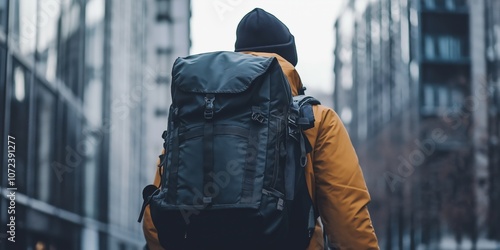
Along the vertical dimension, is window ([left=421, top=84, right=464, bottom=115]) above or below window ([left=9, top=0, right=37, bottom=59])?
above

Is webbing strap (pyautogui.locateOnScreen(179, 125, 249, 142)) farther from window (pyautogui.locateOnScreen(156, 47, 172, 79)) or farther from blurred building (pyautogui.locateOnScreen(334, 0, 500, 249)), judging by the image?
window (pyautogui.locateOnScreen(156, 47, 172, 79))

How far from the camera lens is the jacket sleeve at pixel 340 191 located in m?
3.15

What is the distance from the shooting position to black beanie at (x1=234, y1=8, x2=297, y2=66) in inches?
136

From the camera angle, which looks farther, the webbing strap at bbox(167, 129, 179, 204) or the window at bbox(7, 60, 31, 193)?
the window at bbox(7, 60, 31, 193)

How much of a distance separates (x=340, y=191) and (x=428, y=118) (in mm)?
36093

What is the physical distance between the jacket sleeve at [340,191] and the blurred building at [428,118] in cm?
2194

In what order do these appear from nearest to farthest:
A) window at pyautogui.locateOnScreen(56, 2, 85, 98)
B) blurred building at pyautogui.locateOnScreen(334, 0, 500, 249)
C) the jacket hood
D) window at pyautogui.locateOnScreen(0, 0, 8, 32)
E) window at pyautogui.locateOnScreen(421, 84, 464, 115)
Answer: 1. the jacket hood
2. window at pyautogui.locateOnScreen(0, 0, 8, 32)
3. window at pyautogui.locateOnScreen(56, 2, 85, 98)
4. blurred building at pyautogui.locateOnScreen(334, 0, 500, 249)
5. window at pyautogui.locateOnScreen(421, 84, 464, 115)

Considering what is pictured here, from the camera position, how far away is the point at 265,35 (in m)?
3.47

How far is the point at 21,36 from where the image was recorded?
9.24m

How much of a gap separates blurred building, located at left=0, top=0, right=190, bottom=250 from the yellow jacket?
175 inches

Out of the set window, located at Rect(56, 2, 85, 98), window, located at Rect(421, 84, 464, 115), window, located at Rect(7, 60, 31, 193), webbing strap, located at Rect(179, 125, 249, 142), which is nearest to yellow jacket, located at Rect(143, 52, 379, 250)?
webbing strap, located at Rect(179, 125, 249, 142)

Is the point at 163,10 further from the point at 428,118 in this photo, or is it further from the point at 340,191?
the point at 340,191

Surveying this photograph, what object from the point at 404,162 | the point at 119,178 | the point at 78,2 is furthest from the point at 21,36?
the point at 404,162

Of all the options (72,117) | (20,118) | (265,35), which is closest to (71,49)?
(72,117)
